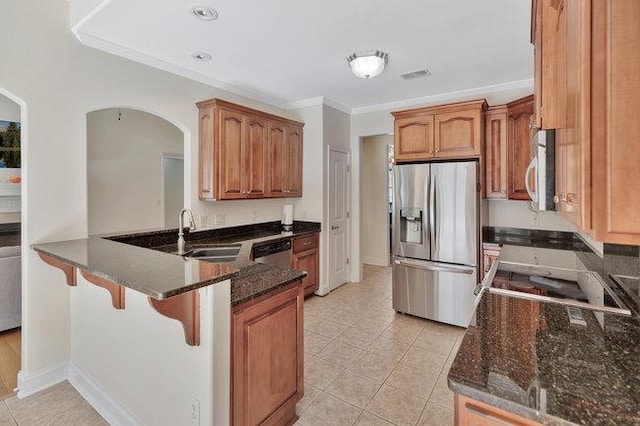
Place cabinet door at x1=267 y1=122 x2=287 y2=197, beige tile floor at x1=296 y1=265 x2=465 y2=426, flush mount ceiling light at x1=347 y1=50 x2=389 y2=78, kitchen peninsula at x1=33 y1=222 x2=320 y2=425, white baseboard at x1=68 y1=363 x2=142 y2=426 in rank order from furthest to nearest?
cabinet door at x1=267 y1=122 x2=287 y2=197
flush mount ceiling light at x1=347 y1=50 x2=389 y2=78
beige tile floor at x1=296 y1=265 x2=465 y2=426
white baseboard at x1=68 y1=363 x2=142 y2=426
kitchen peninsula at x1=33 y1=222 x2=320 y2=425

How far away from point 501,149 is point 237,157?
2.86 m

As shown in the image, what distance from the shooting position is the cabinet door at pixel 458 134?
3268mm

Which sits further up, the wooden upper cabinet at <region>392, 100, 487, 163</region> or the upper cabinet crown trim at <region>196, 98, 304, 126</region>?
the upper cabinet crown trim at <region>196, 98, 304, 126</region>

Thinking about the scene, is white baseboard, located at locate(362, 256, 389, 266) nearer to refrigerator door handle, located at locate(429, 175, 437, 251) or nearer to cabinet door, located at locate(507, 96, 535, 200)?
refrigerator door handle, located at locate(429, 175, 437, 251)

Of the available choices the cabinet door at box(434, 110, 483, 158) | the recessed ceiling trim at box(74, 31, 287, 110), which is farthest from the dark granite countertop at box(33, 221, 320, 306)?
the cabinet door at box(434, 110, 483, 158)

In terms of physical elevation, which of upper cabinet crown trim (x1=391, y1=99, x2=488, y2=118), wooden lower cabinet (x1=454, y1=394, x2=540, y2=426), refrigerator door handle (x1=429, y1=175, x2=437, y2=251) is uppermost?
upper cabinet crown trim (x1=391, y1=99, x2=488, y2=118)

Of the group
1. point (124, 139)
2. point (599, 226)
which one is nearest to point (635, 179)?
point (599, 226)

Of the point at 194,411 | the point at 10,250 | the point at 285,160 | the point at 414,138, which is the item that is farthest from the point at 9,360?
the point at 414,138

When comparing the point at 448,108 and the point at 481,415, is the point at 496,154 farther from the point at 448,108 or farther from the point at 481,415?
the point at 481,415

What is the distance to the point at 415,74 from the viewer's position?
3.34m

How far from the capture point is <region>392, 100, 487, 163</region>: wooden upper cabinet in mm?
3279

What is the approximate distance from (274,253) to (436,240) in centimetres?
178

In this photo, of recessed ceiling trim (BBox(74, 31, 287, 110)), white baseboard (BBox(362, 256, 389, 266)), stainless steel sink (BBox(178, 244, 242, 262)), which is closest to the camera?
recessed ceiling trim (BBox(74, 31, 287, 110))

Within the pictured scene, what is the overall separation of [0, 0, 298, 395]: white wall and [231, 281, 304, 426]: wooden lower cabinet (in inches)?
70.4
